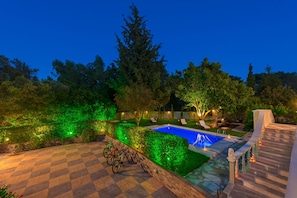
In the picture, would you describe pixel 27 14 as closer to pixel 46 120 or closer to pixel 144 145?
pixel 46 120

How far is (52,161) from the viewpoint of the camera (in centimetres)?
722

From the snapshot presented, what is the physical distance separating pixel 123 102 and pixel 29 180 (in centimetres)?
854

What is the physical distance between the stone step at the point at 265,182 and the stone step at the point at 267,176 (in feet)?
0.29

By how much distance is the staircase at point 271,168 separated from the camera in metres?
4.29

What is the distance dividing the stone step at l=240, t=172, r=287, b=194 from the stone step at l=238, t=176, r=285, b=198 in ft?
0.34

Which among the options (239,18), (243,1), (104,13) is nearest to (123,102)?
(243,1)

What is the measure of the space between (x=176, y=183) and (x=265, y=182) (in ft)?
10.7

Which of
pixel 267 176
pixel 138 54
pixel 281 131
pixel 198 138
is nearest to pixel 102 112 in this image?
pixel 198 138

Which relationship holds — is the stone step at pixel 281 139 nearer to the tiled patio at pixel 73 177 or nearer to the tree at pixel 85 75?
the tiled patio at pixel 73 177

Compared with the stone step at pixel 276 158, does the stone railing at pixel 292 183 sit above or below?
above

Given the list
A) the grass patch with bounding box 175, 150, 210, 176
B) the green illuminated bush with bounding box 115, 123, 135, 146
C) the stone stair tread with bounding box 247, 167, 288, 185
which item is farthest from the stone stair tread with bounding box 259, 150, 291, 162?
the green illuminated bush with bounding box 115, 123, 135, 146

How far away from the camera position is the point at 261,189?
168 inches

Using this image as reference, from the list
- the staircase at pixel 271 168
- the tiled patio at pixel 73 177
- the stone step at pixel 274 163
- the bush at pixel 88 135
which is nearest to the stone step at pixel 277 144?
the staircase at pixel 271 168

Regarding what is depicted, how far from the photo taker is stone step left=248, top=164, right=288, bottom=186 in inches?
176
